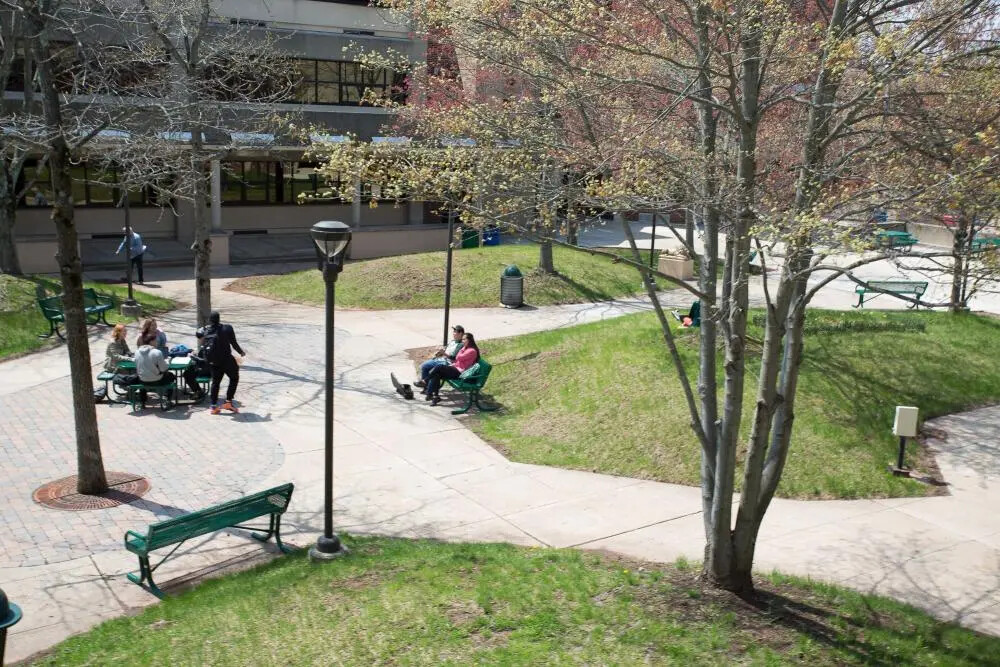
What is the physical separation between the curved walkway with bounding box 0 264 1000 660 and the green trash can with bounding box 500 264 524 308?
6.83 metres

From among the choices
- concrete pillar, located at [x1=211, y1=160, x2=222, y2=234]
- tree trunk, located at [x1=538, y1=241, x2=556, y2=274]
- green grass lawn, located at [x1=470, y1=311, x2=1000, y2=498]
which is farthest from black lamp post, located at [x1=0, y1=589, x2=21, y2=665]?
concrete pillar, located at [x1=211, y1=160, x2=222, y2=234]

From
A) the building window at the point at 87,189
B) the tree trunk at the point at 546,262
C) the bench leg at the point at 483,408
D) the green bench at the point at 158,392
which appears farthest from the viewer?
the building window at the point at 87,189

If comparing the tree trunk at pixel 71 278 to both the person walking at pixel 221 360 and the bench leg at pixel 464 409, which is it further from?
the bench leg at pixel 464 409

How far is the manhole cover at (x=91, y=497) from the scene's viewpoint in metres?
10.5

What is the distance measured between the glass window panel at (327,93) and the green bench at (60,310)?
14.5 m

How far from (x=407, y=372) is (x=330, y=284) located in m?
7.62

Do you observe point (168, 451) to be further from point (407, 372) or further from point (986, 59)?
point (986, 59)

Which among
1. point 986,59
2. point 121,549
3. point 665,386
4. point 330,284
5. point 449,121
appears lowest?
point 121,549

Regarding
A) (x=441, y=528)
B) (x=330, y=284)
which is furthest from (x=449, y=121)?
(x=441, y=528)

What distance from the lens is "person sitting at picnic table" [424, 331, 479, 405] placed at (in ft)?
49.0

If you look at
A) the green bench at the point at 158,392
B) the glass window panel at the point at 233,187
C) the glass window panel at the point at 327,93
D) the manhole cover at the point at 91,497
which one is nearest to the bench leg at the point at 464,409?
the green bench at the point at 158,392

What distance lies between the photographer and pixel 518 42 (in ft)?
29.1

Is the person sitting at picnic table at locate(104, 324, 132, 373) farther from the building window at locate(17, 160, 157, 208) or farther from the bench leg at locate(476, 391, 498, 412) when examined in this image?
the building window at locate(17, 160, 157, 208)

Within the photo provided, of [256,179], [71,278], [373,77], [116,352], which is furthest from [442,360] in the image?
[256,179]
